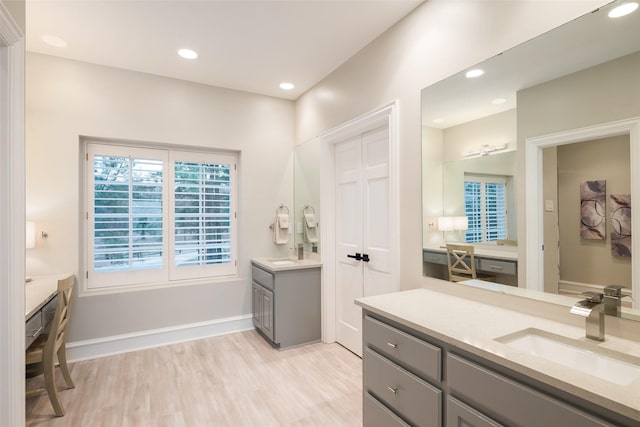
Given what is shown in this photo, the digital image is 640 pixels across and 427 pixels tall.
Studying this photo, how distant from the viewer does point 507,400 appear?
1.15m

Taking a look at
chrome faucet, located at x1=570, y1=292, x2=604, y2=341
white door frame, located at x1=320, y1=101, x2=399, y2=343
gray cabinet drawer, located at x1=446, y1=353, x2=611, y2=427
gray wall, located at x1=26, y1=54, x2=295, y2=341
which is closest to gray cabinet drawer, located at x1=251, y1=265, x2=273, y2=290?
gray wall, located at x1=26, y1=54, x2=295, y2=341

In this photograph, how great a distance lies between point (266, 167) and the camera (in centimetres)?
409

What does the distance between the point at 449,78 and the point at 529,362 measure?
168cm

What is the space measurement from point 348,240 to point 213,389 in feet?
5.93

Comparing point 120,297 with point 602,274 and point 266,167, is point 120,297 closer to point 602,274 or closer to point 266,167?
point 266,167

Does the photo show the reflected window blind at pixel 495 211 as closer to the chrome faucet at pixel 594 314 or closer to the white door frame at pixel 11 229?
the chrome faucet at pixel 594 314

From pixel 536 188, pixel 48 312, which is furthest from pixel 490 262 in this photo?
pixel 48 312

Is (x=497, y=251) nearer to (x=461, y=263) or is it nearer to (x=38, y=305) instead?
(x=461, y=263)

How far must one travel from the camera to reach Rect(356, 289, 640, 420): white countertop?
36.9 inches

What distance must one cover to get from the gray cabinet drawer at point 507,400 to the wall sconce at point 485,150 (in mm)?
1198

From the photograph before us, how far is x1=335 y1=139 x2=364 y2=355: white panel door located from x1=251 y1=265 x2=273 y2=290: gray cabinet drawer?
2.38 ft

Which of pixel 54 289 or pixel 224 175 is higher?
pixel 224 175

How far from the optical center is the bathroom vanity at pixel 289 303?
331cm

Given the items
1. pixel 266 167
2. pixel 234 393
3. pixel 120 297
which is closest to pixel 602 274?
pixel 234 393
